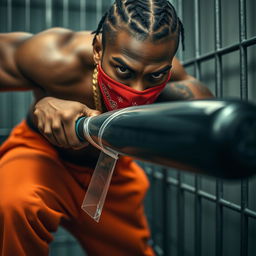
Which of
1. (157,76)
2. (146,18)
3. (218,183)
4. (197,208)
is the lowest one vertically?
(197,208)

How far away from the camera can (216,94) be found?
994 millimetres

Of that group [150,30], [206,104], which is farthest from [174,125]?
[150,30]

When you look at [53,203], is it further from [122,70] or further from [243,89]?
[243,89]

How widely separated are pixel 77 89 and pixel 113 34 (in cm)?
24

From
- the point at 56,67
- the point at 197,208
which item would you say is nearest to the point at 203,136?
the point at 56,67

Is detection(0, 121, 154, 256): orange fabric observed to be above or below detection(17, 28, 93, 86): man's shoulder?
below


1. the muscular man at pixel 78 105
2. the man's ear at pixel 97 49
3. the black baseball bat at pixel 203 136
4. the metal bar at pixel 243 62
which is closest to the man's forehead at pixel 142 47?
the muscular man at pixel 78 105

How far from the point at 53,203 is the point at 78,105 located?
378mm

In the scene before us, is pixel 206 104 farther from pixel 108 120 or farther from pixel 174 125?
pixel 108 120

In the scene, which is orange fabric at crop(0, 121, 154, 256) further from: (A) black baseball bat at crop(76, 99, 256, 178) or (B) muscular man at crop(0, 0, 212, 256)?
(A) black baseball bat at crop(76, 99, 256, 178)

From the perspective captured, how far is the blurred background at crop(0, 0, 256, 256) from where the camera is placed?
0.93 metres

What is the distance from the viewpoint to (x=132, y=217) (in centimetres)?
120

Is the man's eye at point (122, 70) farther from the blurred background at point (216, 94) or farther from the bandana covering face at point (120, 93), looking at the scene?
the blurred background at point (216, 94)

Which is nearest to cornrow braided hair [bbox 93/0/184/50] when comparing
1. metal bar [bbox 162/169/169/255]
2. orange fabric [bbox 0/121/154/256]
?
orange fabric [bbox 0/121/154/256]
